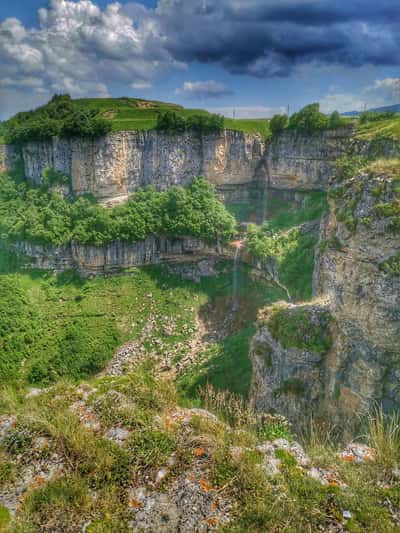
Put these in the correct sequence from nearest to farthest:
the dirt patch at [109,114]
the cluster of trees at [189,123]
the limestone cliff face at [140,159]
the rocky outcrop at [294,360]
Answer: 1. the rocky outcrop at [294,360]
2. the limestone cliff face at [140,159]
3. the cluster of trees at [189,123]
4. the dirt patch at [109,114]

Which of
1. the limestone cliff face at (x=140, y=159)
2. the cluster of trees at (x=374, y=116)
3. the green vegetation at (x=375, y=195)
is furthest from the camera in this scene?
the limestone cliff face at (x=140, y=159)

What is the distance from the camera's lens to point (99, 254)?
3081cm

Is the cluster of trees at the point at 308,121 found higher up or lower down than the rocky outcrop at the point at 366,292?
higher up

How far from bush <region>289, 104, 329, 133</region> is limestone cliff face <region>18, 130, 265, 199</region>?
4696 mm

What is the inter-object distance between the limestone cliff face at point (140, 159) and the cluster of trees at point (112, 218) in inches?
88.9

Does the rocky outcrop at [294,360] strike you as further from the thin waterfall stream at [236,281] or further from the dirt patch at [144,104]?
the dirt patch at [144,104]

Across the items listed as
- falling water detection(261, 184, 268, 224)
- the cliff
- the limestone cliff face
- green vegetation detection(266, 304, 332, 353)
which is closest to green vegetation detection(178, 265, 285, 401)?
the cliff

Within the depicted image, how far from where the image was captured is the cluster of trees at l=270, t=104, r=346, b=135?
102 ft

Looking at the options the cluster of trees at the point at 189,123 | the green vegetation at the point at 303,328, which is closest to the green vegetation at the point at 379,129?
the cluster of trees at the point at 189,123

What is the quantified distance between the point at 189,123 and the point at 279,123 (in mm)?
9292

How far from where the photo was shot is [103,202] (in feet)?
112

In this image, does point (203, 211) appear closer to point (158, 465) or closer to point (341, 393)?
point (341, 393)

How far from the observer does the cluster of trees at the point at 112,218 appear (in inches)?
1202

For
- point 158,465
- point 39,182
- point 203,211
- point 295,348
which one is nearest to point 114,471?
point 158,465
